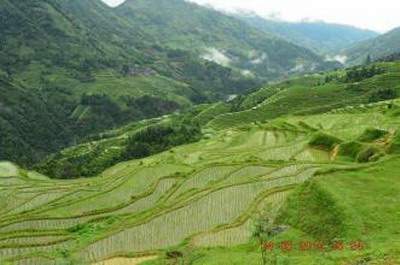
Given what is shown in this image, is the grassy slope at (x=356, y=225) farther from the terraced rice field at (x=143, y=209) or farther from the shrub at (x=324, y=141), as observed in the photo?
the shrub at (x=324, y=141)

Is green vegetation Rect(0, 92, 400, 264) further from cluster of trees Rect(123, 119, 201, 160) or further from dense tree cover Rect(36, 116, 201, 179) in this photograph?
cluster of trees Rect(123, 119, 201, 160)

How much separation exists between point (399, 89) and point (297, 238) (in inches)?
5290

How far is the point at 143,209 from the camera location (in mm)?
49344

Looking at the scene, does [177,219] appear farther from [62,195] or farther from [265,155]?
[265,155]

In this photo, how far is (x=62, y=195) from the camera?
2293 inches

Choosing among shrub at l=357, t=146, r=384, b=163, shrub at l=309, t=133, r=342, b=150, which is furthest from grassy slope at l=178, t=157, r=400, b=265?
shrub at l=309, t=133, r=342, b=150

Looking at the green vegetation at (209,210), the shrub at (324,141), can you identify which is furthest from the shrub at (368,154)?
the shrub at (324,141)

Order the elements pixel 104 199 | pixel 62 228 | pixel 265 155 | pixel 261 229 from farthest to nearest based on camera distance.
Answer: pixel 265 155, pixel 104 199, pixel 62 228, pixel 261 229

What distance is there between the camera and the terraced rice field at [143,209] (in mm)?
38156

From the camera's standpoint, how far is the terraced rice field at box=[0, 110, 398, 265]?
1502 inches

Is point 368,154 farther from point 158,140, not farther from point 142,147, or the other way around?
point 158,140

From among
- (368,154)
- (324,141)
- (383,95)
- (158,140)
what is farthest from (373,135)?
(383,95)

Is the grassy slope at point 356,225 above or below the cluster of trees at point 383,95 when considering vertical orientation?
below

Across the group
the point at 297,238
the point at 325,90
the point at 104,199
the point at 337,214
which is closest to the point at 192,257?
the point at 297,238
